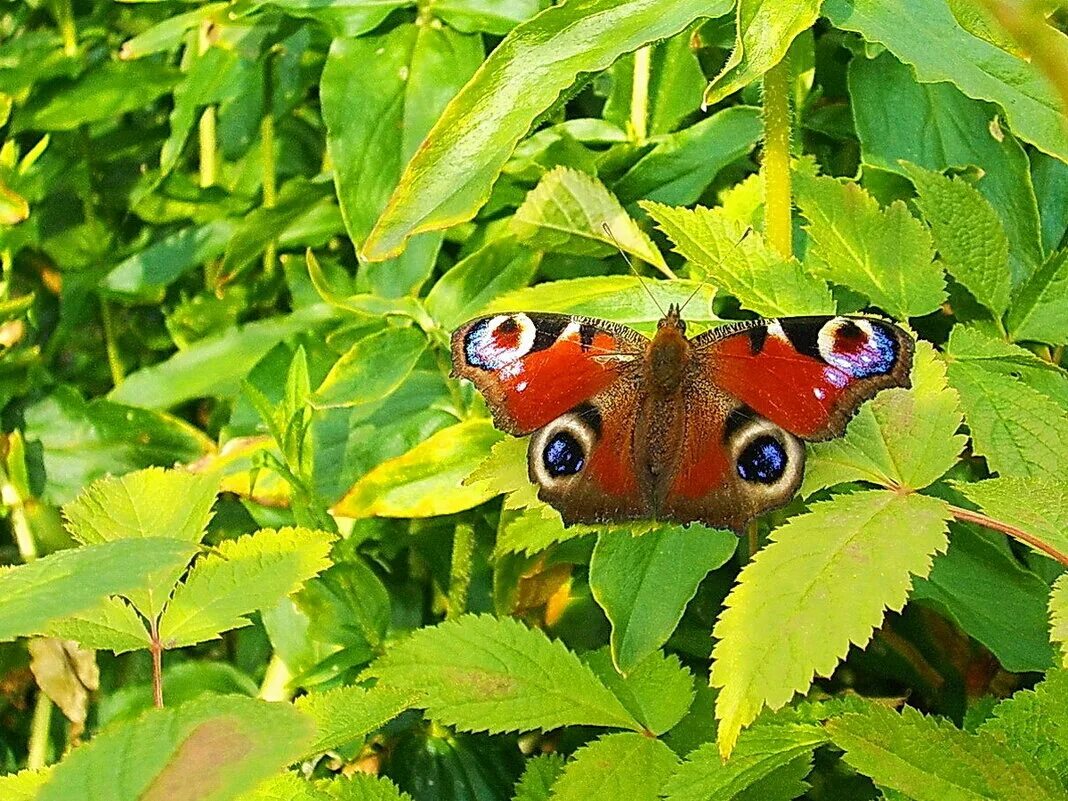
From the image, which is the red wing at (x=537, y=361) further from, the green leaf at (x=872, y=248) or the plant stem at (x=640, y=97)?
the plant stem at (x=640, y=97)

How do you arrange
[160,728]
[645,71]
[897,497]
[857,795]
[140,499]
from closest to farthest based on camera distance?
[160,728] < [897,497] < [140,499] < [857,795] < [645,71]

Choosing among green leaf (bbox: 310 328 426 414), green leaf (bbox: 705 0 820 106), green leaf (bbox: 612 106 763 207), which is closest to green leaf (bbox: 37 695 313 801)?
green leaf (bbox: 705 0 820 106)

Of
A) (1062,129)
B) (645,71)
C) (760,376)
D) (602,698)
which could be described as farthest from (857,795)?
(645,71)

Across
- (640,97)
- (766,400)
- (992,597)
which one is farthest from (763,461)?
(640,97)

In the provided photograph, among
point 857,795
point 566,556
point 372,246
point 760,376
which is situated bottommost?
point 857,795

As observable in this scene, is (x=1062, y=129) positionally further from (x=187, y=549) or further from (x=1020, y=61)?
(x=187, y=549)

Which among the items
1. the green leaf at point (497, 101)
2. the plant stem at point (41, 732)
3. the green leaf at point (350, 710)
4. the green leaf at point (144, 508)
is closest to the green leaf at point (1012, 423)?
the green leaf at point (497, 101)
